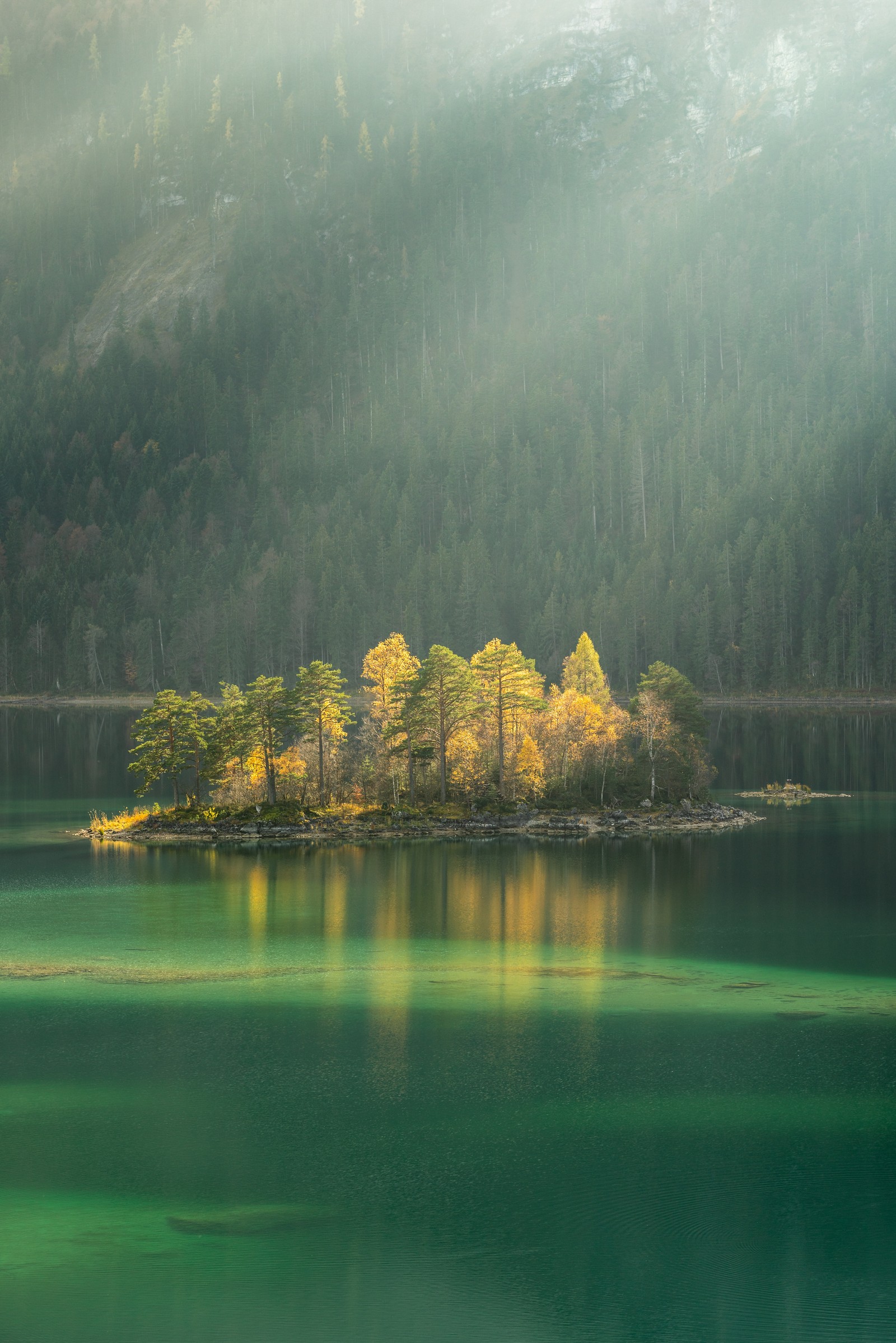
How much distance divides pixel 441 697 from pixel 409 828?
7863 mm

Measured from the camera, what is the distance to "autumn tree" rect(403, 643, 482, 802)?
3093 inches

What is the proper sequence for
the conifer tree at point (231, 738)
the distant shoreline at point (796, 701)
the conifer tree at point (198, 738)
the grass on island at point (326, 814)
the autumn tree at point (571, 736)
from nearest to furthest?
the grass on island at point (326, 814) < the conifer tree at point (231, 738) < the conifer tree at point (198, 738) < the autumn tree at point (571, 736) < the distant shoreline at point (796, 701)

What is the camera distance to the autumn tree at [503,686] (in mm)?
81375

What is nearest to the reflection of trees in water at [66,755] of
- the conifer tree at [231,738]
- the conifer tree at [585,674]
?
the conifer tree at [231,738]

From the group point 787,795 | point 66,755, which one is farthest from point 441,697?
point 66,755

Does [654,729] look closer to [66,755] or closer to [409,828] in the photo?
[409,828]

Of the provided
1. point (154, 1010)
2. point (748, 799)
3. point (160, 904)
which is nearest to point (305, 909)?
point (160, 904)

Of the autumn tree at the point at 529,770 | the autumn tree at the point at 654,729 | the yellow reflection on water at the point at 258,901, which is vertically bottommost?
the yellow reflection on water at the point at 258,901

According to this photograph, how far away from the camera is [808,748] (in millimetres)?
126875

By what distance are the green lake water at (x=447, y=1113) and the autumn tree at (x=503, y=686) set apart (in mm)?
21517

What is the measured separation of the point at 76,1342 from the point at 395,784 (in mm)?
60645

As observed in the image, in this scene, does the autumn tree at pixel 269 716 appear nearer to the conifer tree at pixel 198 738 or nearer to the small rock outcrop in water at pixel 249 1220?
the conifer tree at pixel 198 738

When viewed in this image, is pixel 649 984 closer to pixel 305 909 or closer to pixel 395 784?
pixel 305 909

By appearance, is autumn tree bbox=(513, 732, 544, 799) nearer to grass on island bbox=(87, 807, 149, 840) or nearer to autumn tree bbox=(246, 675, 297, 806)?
autumn tree bbox=(246, 675, 297, 806)
